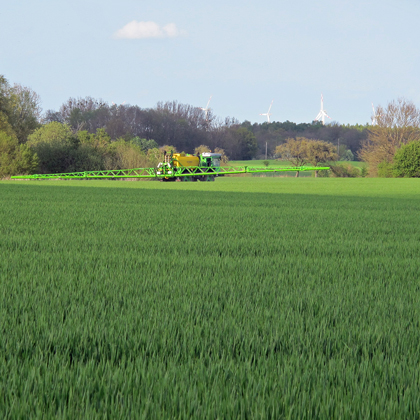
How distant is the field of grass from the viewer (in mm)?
2291

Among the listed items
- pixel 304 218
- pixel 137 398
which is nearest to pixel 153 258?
pixel 137 398

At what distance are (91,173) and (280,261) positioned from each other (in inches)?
2040

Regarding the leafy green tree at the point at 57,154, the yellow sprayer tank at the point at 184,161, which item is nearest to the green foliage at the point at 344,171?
the yellow sprayer tank at the point at 184,161

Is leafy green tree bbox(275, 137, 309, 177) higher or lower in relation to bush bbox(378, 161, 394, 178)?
higher

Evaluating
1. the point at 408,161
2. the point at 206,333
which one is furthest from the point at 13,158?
the point at 206,333

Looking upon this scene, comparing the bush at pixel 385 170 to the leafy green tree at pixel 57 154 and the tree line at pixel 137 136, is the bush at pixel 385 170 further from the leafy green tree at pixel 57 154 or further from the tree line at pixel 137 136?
the leafy green tree at pixel 57 154

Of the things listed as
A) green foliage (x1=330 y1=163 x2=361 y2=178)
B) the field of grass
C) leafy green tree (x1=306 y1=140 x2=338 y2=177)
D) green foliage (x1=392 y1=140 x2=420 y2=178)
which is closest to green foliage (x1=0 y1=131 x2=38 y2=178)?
green foliage (x1=330 y1=163 x2=361 y2=178)

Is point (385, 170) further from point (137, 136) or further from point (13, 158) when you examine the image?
point (137, 136)

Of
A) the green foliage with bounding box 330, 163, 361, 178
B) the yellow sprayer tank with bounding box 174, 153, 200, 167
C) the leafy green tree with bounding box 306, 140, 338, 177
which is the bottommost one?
the green foliage with bounding box 330, 163, 361, 178

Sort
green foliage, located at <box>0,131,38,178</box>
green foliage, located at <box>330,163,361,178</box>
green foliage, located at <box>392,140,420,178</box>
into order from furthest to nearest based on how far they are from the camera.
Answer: green foliage, located at <box>330,163,361,178</box> → green foliage, located at <box>392,140,420,178</box> → green foliage, located at <box>0,131,38,178</box>

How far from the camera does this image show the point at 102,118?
358ft

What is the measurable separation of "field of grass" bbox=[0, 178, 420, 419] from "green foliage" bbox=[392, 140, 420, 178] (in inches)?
2293

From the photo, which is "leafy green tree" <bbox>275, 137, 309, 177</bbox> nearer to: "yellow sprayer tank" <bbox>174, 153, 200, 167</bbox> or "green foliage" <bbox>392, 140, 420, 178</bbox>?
"green foliage" <bbox>392, 140, 420, 178</bbox>

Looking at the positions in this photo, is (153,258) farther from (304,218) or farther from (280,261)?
(304,218)
